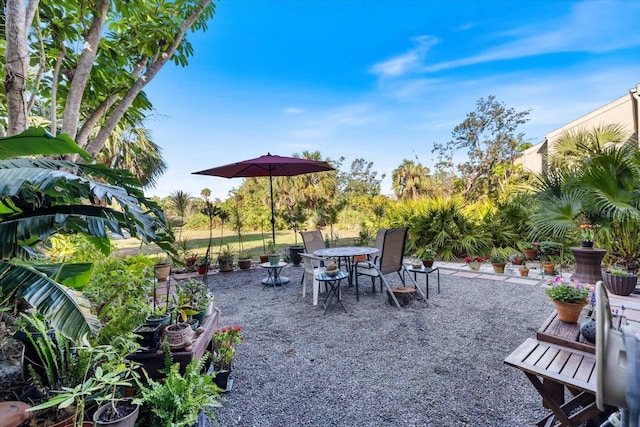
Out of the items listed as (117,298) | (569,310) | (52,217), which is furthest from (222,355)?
(569,310)

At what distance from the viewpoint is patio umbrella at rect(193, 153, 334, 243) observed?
574 cm

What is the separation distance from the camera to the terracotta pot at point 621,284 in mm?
2955

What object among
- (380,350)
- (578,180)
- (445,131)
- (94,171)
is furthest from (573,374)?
(445,131)

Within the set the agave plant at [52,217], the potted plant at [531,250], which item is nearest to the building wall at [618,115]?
the potted plant at [531,250]

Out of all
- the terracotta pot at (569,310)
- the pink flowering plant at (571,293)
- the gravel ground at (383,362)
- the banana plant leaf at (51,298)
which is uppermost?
the banana plant leaf at (51,298)

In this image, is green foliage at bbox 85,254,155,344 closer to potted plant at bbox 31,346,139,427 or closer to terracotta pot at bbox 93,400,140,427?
potted plant at bbox 31,346,139,427

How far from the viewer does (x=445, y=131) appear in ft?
49.6

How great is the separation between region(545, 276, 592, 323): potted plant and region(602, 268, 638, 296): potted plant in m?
1.34

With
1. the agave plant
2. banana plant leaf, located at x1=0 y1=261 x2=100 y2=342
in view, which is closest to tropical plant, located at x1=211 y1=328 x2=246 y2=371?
the agave plant

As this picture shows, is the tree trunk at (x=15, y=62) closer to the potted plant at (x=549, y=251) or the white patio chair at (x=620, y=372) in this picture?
the white patio chair at (x=620, y=372)

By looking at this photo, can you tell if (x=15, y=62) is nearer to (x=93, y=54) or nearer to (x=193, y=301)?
(x=93, y=54)

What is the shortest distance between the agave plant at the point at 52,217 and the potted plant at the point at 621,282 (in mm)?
4281

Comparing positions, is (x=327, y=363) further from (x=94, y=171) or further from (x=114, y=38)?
(x=114, y=38)

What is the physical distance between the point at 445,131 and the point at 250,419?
16096 mm
